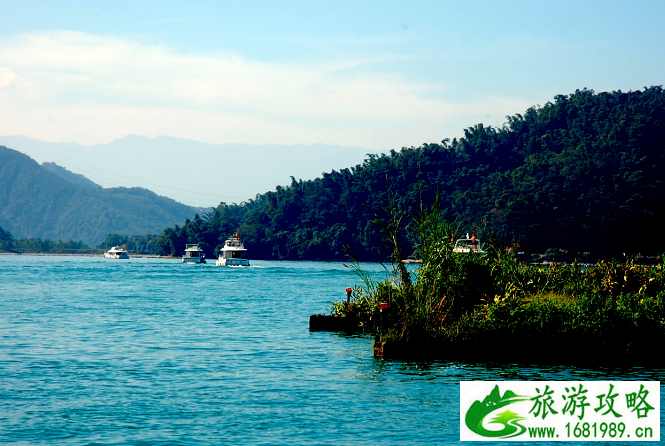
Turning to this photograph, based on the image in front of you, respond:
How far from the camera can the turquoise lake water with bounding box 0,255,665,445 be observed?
61.3 feet

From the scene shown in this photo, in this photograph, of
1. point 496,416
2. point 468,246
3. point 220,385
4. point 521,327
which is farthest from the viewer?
point 468,246

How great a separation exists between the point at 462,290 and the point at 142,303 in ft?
110

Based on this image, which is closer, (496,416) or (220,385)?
(496,416)

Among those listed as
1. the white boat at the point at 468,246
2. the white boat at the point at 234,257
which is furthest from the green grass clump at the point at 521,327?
the white boat at the point at 234,257

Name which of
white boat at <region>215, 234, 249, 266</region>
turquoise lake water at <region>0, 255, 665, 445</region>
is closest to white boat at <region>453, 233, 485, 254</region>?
turquoise lake water at <region>0, 255, 665, 445</region>

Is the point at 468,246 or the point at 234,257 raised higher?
the point at 468,246

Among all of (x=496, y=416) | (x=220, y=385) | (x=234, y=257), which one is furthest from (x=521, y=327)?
(x=234, y=257)

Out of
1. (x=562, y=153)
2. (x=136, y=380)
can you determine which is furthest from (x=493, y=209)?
(x=136, y=380)

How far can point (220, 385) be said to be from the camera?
24359 millimetres

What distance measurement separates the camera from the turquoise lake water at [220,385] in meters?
18.7

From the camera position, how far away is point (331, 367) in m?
27.5

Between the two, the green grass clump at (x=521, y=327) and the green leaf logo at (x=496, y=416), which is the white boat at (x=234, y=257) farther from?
the green leaf logo at (x=496, y=416)

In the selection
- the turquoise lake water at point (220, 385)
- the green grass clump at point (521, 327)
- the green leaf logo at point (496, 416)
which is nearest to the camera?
the green leaf logo at point (496, 416)

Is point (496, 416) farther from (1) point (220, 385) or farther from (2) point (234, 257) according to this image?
(2) point (234, 257)
